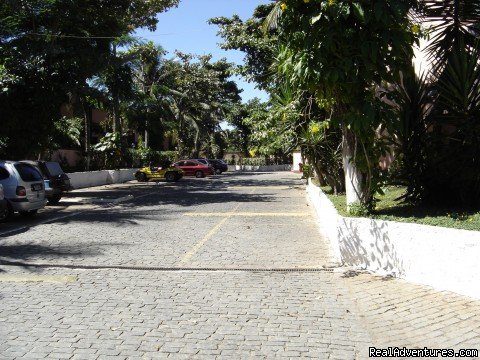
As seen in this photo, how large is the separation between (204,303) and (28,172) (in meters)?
9.93

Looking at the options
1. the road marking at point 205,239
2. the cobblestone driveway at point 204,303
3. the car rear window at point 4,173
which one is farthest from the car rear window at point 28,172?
the road marking at point 205,239

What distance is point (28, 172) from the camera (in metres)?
14.1

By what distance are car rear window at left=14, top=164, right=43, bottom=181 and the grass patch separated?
8.94m

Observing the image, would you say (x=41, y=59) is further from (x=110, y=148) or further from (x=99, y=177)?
A: (x=110, y=148)

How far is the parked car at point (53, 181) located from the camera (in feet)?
57.2

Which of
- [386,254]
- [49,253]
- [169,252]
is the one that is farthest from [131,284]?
[386,254]

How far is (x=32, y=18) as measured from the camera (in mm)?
19172

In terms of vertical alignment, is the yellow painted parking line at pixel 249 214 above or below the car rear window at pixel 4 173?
below

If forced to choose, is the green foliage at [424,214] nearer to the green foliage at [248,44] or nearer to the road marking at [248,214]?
the road marking at [248,214]

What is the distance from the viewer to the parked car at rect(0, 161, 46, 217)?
13.3m

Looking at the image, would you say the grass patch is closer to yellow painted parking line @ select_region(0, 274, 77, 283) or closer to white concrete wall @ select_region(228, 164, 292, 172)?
yellow painted parking line @ select_region(0, 274, 77, 283)

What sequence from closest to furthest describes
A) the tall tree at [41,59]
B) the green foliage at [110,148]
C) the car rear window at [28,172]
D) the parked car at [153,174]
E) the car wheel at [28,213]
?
1. the car rear window at [28,172]
2. the car wheel at [28,213]
3. the tall tree at [41,59]
4. the green foliage at [110,148]
5. the parked car at [153,174]

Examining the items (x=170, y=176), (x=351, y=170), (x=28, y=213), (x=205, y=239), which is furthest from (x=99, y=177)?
(x=351, y=170)

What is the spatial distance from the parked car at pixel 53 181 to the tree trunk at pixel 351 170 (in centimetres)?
1214
